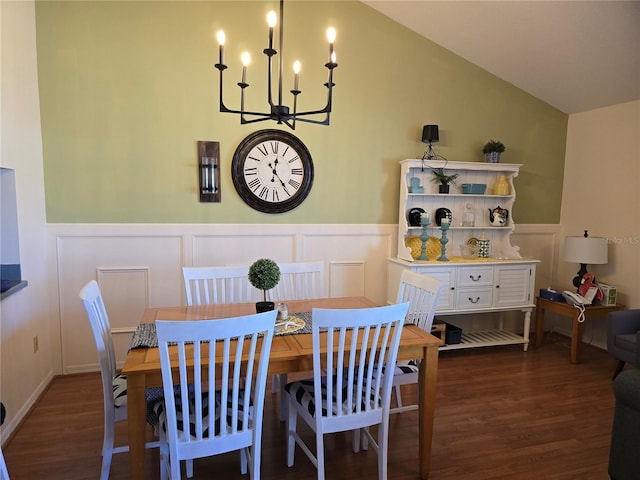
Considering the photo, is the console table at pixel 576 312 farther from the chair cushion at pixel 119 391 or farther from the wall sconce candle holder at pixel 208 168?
the chair cushion at pixel 119 391

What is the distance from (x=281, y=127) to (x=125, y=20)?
1432 millimetres

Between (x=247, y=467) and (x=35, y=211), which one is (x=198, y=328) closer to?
(x=247, y=467)

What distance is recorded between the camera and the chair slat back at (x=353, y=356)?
69.3 inches

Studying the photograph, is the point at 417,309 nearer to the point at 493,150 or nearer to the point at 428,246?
the point at 428,246

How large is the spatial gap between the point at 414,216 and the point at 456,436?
6.53 ft

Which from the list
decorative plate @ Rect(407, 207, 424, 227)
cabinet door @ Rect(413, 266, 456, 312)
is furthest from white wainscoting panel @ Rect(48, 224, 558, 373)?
cabinet door @ Rect(413, 266, 456, 312)

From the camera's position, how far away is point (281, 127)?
3.54m

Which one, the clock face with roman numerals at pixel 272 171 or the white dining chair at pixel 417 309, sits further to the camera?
the clock face with roman numerals at pixel 272 171

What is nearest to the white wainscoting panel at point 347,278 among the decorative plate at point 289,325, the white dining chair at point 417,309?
the white dining chair at point 417,309

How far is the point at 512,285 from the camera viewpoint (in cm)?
394

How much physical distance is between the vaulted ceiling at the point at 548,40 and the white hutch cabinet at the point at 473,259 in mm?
885

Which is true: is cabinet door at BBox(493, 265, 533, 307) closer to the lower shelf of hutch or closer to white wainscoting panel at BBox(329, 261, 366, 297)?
the lower shelf of hutch

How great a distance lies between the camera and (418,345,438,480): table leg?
2.11 meters

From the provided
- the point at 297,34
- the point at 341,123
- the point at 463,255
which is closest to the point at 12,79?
the point at 297,34
